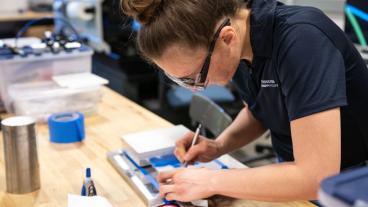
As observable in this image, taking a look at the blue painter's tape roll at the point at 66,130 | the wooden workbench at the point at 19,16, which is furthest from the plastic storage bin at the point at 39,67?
the wooden workbench at the point at 19,16

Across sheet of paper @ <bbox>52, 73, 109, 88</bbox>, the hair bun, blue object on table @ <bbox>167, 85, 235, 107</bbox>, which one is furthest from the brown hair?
blue object on table @ <bbox>167, 85, 235, 107</bbox>

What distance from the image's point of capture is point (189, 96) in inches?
107

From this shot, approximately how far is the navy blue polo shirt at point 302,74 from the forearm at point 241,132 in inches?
5.1

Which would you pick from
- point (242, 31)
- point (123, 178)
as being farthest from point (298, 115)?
point (123, 178)

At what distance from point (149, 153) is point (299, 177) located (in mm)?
474

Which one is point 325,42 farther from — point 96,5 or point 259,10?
point 96,5

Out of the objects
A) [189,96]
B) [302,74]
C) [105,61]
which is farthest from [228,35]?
[105,61]

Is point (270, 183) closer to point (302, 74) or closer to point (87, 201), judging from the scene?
point (302, 74)

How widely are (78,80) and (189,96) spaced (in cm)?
105

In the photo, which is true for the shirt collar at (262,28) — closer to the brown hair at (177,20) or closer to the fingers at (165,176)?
the brown hair at (177,20)

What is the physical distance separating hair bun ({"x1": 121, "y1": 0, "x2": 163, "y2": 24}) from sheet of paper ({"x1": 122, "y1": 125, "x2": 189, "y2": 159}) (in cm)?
40

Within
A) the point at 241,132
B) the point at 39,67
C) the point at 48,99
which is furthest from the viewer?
the point at 39,67

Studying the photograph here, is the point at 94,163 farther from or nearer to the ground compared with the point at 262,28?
nearer to the ground

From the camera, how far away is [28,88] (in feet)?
5.87
